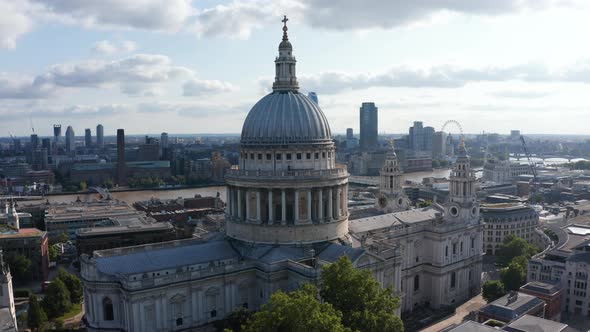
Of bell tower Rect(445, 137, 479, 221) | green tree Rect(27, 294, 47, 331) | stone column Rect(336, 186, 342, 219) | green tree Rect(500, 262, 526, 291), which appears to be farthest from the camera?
bell tower Rect(445, 137, 479, 221)

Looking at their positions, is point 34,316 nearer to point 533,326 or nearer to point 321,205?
point 321,205

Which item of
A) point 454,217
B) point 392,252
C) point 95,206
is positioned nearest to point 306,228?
point 392,252

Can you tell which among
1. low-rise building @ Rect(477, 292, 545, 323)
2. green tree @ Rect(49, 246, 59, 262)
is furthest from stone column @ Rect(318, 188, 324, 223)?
green tree @ Rect(49, 246, 59, 262)

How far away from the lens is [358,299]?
3791cm

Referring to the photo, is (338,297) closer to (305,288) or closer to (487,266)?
(305,288)

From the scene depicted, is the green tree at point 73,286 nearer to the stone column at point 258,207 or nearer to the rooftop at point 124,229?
the rooftop at point 124,229

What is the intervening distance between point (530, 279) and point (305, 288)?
42376 millimetres

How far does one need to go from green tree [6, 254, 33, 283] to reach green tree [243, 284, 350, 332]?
54716 mm

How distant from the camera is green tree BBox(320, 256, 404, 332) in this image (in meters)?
36.7

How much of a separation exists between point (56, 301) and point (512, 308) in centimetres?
5180

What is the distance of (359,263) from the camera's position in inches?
1924

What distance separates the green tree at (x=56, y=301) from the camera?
192 feet

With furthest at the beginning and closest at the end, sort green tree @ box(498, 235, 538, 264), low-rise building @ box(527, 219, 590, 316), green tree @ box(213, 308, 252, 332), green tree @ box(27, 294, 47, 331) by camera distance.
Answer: green tree @ box(498, 235, 538, 264) → low-rise building @ box(527, 219, 590, 316) → green tree @ box(27, 294, 47, 331) → green tree @ box(213, 308, 252, 332)

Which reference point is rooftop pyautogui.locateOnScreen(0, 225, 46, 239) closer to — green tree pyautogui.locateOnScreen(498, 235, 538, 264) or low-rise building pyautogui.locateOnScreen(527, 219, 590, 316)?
low-rise building pyautogui.locateOnScreen(527, 219, 590, 316)
